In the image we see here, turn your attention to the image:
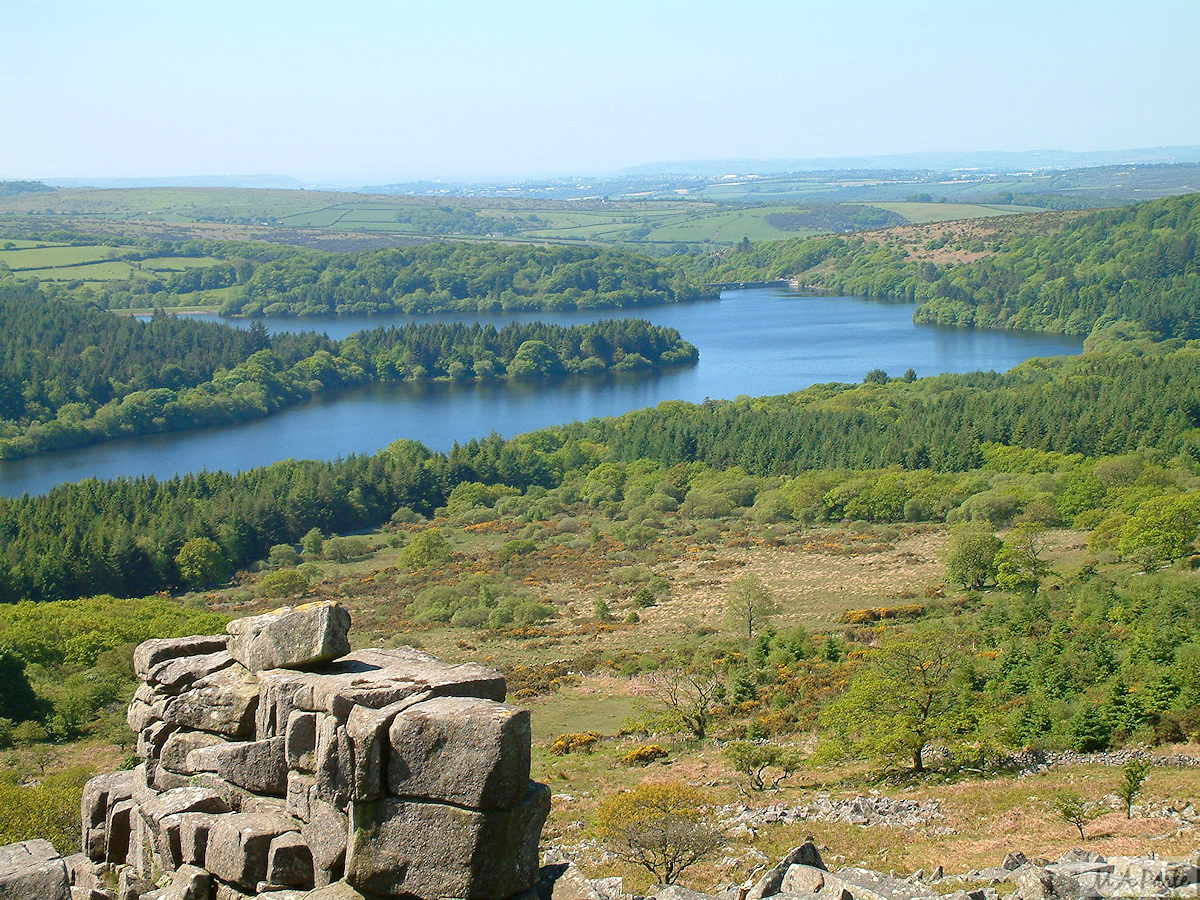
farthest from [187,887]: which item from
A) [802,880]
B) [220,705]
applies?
[802,880]

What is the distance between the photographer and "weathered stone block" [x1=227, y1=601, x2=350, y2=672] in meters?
14.7

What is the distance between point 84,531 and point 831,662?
45941 mm

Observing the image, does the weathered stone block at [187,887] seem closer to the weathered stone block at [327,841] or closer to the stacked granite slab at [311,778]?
the stacked granite slab at [311,778]

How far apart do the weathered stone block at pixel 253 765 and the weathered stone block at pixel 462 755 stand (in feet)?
9.01

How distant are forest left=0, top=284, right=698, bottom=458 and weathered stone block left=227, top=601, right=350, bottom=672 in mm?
98520

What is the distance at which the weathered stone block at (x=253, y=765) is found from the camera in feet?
47.1

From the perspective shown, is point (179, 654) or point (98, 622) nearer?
point (179, 654)

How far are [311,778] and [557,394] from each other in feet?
387

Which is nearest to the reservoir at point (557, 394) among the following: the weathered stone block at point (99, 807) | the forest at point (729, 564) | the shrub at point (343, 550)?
the forest at point (729, 564)

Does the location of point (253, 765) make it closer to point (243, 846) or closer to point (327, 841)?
point (243, 846)

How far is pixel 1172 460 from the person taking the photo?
68000 mm

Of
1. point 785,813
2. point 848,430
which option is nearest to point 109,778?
point 785,813

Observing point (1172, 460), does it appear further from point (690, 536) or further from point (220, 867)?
point (220, 867)

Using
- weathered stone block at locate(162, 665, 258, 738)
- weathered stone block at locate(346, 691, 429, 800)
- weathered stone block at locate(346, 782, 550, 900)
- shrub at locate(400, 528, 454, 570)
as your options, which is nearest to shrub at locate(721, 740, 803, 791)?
weathered stone block at locate(162, 665, 258, 738)
